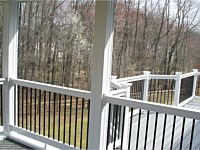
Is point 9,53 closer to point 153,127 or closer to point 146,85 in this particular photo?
point 146,85

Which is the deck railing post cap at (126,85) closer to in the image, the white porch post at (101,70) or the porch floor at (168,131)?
the white porch post at (101,70)

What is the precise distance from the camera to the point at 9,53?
11.8 ft

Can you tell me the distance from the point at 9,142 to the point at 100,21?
7.67 ft

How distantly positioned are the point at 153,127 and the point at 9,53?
2.36 metres

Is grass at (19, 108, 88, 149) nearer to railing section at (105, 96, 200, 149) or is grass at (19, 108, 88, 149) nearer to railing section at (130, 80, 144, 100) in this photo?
railing section at (105, 96, 200, 149)

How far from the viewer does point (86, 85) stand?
2971mm

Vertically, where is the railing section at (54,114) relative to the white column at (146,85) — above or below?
below

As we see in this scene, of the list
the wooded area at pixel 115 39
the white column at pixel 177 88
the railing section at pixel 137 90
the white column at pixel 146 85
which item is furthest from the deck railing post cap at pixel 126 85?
the white column at pixel 177 88

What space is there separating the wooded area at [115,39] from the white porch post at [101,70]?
0.31ft

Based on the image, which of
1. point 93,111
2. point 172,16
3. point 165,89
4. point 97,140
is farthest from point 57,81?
point 172,16

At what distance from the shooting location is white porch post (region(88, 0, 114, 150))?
2627 millimetres

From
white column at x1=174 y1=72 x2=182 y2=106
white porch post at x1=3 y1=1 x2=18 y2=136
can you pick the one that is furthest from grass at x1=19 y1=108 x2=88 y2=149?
white column at x1=174 y1=72 x2=182 y2=106

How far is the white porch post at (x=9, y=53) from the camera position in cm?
356

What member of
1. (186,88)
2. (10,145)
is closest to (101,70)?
(186,88)
